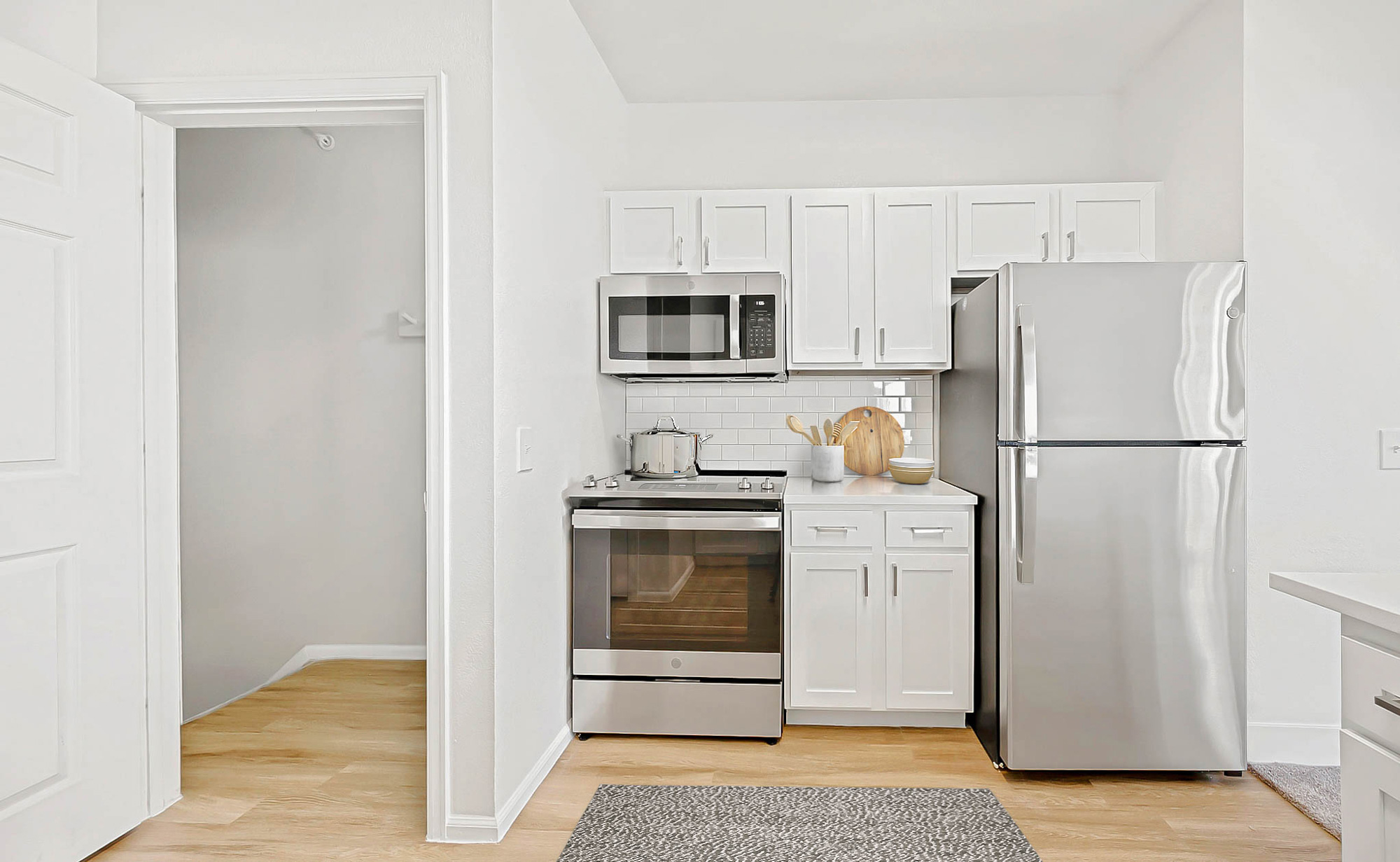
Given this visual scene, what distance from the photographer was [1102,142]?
3.62 meters

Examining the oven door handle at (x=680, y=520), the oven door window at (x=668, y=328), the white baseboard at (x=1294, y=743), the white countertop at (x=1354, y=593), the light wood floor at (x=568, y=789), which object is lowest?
the light wood floor at (x=568, y=789)

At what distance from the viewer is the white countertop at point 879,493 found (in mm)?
2889

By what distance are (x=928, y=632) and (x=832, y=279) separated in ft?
4.97

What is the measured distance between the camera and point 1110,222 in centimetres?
328

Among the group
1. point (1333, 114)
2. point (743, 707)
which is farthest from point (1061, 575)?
point (1333, 114)

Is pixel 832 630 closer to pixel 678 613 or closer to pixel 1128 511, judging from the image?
pixel 678 613

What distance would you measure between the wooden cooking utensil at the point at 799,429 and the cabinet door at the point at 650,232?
85 cm

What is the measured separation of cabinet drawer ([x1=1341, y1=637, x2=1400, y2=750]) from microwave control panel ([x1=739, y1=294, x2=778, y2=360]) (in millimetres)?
2227

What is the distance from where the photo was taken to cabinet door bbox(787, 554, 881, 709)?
2930 millimetres

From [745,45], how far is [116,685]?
10.0ft

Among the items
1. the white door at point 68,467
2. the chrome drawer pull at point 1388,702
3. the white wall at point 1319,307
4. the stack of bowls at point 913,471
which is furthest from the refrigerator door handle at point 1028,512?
the white door at point 68,467

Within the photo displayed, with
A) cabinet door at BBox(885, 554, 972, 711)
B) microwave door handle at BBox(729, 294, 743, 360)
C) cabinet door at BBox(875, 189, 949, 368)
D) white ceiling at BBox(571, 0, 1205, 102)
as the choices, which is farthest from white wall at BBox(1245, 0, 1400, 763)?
microwave door handle at BBox(729, 294, 743, 360)

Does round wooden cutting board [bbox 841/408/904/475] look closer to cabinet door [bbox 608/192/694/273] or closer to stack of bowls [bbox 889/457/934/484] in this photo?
stack of bowls [bbox 889/457/934/484]

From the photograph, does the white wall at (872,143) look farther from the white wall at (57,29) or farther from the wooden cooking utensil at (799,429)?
the white wall at (57,29)
